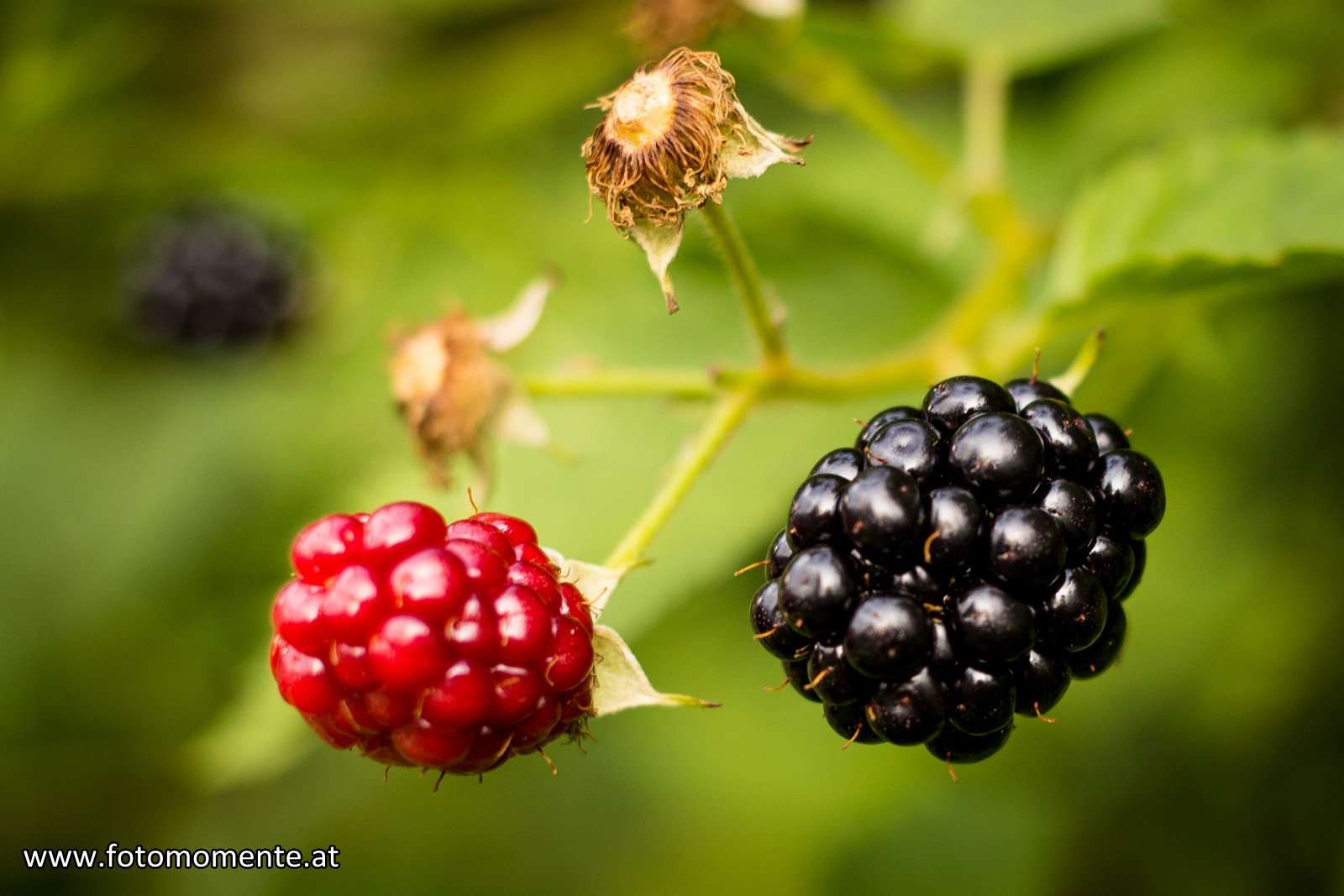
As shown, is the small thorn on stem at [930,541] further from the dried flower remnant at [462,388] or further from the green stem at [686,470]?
the dried flower remnant at [462,388]

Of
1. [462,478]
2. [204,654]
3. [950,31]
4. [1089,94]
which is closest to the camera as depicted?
[462,478]

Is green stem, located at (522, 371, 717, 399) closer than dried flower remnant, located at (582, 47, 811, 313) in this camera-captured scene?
No

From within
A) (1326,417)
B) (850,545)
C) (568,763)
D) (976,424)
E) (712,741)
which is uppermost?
(976,424)

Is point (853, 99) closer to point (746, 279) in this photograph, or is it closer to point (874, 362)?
point (874, 362)

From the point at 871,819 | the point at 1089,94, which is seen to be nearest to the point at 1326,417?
the point at 1089,94

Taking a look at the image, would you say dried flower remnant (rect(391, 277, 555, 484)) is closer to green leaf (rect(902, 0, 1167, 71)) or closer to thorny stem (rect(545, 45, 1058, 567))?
thorny stem (rect(545, 45, 1058, 567))

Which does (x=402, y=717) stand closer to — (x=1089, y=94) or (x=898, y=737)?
(x=898, y=737)

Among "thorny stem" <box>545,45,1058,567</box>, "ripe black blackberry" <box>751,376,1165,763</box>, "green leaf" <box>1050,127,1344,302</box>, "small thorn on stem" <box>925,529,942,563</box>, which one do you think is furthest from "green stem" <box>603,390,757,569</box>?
"green leaf" <box>1050,127,1344,302</box>
